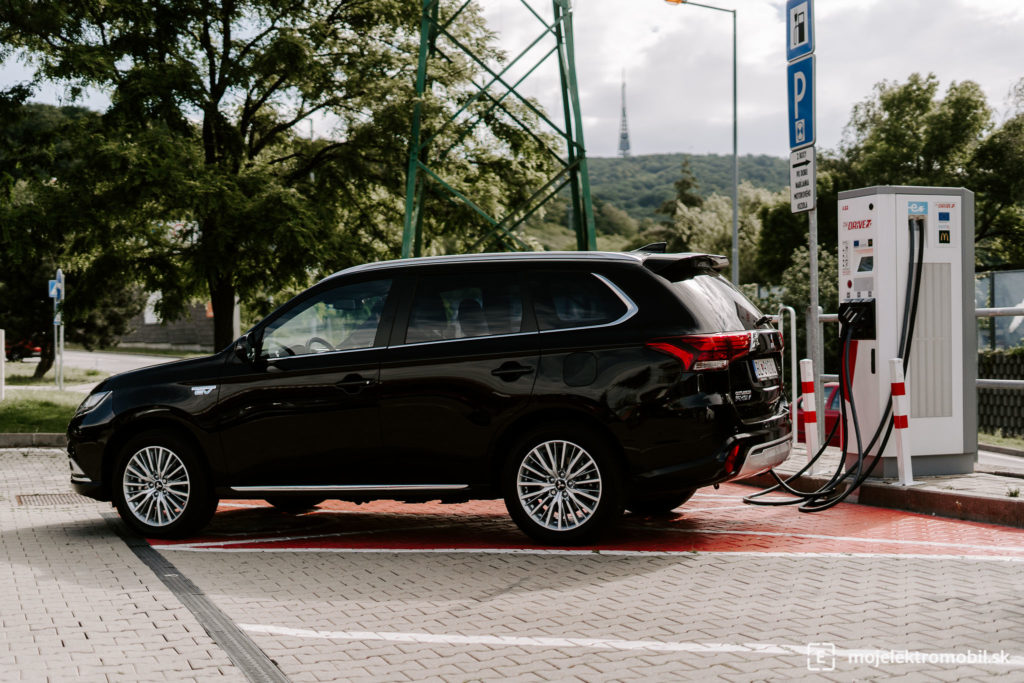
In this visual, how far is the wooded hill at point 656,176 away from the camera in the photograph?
5753 inches

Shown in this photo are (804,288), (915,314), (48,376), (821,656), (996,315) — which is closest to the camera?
(821,656)

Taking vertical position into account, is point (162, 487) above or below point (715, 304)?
below

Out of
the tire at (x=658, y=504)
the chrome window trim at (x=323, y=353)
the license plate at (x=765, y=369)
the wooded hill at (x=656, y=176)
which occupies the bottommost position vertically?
the tire at (x=658, y=504)

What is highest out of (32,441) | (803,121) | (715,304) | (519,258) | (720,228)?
(720,228)

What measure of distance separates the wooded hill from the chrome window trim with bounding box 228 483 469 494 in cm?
12975

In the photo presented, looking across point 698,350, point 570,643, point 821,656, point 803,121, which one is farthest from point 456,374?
point 803,121

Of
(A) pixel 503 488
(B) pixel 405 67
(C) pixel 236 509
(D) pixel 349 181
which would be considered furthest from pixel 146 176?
(A) pixel 503 488

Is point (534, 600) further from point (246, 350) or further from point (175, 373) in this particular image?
point (175, 373)

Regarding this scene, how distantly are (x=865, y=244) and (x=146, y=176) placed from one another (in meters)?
10.9

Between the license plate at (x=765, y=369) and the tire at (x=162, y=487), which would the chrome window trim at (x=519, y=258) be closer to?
the license plate at (x=765, y=369)

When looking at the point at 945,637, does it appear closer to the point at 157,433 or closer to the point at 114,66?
the point at 157,433

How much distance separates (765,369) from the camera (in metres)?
7.17

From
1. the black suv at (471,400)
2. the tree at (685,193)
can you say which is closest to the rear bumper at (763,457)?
the black suv at (471,400)

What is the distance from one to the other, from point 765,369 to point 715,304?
1.85 ft
